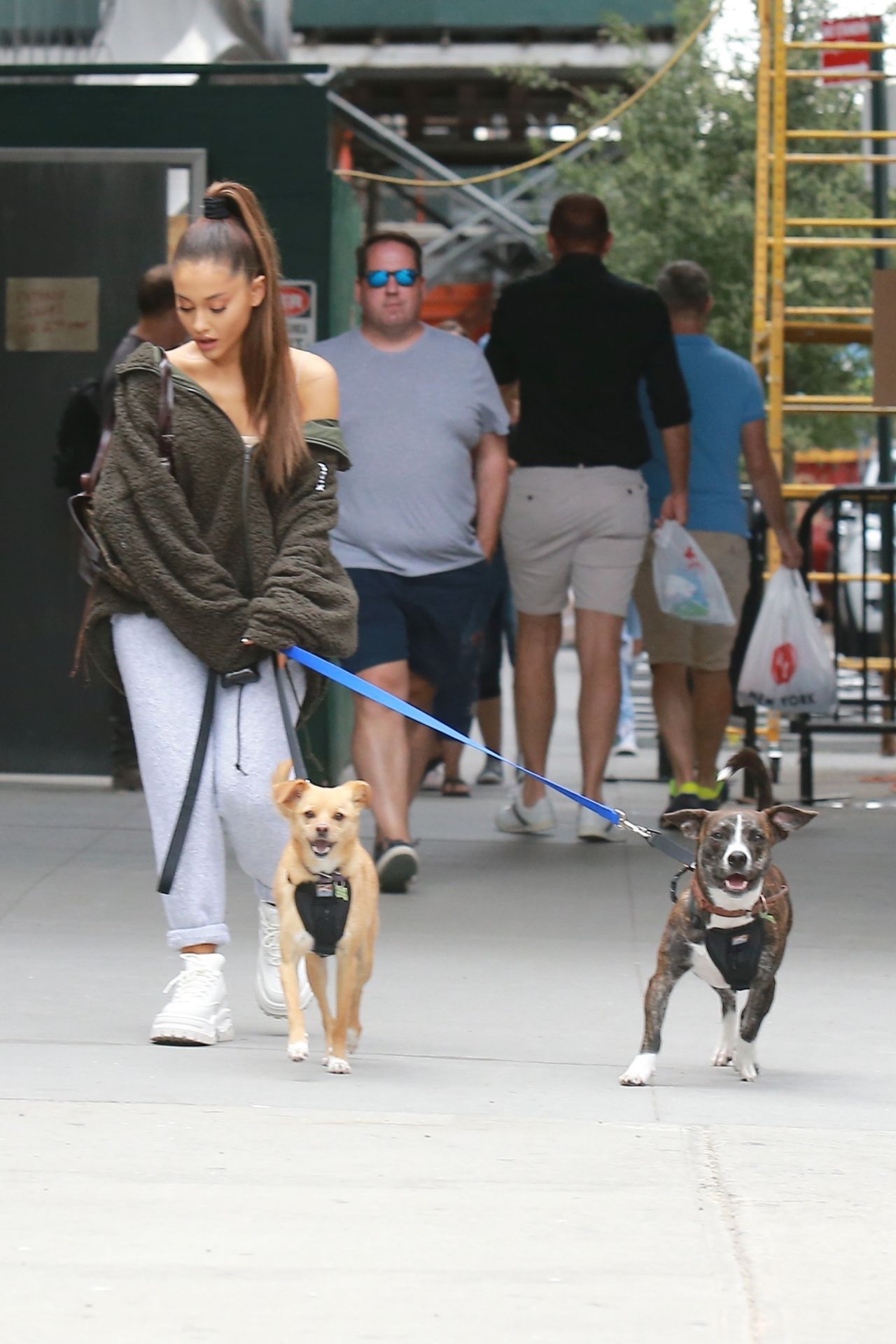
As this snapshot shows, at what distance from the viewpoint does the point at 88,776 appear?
10117 millimetres

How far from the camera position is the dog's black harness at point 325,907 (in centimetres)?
484

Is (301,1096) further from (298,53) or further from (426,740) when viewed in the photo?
(298,53)

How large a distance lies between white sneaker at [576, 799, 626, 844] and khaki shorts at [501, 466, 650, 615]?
813mm

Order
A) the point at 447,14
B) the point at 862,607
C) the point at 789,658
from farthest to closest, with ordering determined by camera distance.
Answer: the point at 447,14 → the point at 862,607 → the point at 789,658

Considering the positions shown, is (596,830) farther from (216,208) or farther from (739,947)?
(216,208)

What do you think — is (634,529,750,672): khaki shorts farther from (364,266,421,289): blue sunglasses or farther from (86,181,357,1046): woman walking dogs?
(86,181,357,1046): woman walking dogs

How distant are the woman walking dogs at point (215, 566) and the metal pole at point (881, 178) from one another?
7447 millimetres

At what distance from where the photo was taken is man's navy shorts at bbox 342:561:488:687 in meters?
7.55

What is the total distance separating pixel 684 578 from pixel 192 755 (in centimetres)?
387

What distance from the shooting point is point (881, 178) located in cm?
1306

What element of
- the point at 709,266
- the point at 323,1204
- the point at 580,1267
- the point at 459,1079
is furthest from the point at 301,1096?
the point at 709,266

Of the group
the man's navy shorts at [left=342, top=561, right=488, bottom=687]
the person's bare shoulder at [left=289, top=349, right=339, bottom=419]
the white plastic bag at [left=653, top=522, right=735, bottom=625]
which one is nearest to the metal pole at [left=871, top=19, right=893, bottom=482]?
the white plastic bag at [left=653, top=522, right=735, bottom=625]

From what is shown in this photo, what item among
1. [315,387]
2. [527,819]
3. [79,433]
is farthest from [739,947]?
[79,433]

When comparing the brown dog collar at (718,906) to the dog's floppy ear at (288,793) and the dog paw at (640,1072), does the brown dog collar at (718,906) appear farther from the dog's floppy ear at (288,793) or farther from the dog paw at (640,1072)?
the dog's floppy ear at (288,793)
